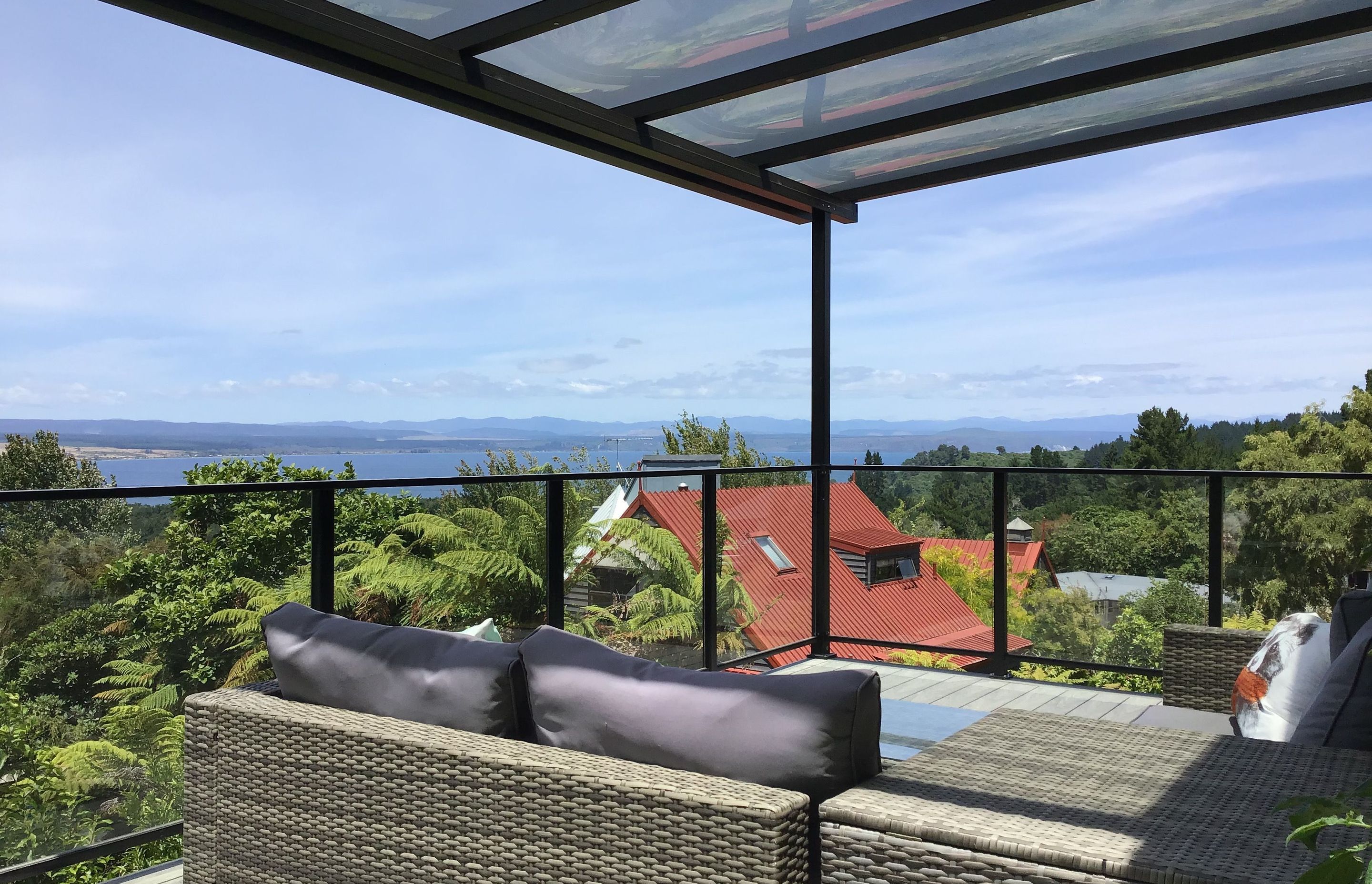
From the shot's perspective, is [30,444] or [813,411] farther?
[30,444]

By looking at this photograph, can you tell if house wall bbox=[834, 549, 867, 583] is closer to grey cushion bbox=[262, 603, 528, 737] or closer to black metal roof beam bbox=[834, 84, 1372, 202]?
black metal roof beam bbox=[834, 84, 1372, 202]

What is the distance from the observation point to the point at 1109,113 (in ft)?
14.0

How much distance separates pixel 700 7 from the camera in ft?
11.0

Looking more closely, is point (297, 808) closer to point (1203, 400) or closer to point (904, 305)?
point (1203, 400)

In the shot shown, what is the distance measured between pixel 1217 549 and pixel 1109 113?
1.96 metres

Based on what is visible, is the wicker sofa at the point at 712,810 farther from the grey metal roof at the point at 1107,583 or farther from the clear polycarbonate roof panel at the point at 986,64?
the grey metal roof at the point at 1107,583

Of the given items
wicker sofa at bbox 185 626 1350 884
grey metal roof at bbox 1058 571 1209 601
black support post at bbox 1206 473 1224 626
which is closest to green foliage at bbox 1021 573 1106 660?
grey metal roof at bbox 1058 571 1209 601

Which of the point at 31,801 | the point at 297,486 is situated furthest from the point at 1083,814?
the point at 31,801

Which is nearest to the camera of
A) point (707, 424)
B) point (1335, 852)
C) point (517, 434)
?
point (1335, 852)

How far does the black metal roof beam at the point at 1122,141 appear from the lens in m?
4.05

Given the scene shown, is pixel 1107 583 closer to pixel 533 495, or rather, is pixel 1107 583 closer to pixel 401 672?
pixel 533 495

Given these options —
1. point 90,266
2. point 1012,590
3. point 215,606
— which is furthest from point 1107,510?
point 90,266

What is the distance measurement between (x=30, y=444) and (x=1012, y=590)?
27878 millimetres

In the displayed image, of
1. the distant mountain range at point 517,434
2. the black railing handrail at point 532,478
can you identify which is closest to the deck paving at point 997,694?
the black railing handrail at point 532,478
